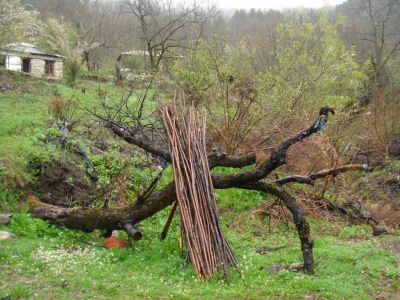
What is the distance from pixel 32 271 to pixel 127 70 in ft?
94.1

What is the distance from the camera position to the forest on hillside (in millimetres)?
6055

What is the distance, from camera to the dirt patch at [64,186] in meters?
9.47

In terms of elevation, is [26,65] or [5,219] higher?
[26,65]

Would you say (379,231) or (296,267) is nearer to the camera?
(296,267)

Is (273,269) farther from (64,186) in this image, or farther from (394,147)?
(394,147)

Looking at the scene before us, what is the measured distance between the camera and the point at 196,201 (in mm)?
6477

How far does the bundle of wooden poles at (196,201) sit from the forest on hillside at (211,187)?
Result: 2 centimetres

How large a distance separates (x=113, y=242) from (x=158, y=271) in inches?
61.1

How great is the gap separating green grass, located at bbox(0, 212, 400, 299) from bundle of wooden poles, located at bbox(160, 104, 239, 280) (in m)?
0.23

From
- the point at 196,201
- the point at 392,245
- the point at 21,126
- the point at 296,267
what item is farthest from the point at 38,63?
the point at 296,267

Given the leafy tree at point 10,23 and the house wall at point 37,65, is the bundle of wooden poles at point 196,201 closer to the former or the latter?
the leafy tree at point 10,23

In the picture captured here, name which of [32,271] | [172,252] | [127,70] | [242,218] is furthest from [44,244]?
[127,70]

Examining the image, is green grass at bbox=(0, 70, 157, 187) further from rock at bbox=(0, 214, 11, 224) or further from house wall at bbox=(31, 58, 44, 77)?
house wall at bbox=(31, 58, 44, 77)

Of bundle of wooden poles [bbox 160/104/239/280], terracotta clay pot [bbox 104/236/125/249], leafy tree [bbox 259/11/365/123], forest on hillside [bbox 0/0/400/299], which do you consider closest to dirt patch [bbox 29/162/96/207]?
forest on hillside [bbox 0/0/400/299]
